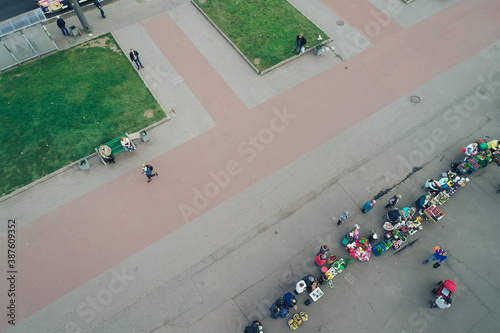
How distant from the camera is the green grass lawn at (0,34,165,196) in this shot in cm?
1564

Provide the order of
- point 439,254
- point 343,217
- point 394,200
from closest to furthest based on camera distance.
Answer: point 439,254 < point 343,217 < point 394,200

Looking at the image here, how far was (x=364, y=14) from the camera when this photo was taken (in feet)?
70.3

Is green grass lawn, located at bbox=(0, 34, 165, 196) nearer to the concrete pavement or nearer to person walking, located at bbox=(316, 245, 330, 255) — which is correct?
the concrete pavement

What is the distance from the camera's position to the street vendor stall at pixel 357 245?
13.5 meters

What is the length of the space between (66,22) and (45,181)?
39.3 ft

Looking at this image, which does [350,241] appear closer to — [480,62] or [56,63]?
[480,62]

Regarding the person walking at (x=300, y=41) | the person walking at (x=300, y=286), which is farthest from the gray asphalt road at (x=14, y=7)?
the person walking at (x=300, y=286)

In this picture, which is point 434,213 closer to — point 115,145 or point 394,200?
point 394,200

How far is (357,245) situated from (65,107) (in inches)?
665

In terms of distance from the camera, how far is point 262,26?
20438 millimetres

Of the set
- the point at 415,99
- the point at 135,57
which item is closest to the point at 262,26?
the point at 135,57

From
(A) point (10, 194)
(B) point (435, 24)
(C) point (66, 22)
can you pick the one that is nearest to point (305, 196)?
(A) point (10, 194)

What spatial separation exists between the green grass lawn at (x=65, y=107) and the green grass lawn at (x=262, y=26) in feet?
22.0

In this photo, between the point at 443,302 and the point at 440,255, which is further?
the point at 440,255
